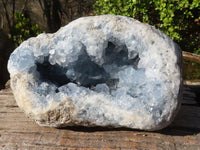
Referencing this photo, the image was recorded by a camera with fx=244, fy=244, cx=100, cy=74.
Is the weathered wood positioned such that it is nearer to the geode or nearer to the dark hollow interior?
the geode

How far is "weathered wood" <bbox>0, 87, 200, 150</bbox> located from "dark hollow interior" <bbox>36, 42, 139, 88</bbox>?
1.30 ft

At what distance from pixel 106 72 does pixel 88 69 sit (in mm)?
151

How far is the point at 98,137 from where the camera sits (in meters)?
1.87

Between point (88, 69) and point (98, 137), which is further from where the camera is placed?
point (88, 69)

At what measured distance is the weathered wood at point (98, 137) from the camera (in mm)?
1789

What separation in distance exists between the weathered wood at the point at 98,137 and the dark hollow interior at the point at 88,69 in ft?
1.30

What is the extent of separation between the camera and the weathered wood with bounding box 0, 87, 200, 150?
179 cm

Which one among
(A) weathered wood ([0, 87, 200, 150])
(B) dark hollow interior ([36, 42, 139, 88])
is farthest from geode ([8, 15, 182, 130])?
(A) weathered wood ([0, 87, 200, 150])

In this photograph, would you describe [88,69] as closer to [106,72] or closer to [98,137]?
[106,72]

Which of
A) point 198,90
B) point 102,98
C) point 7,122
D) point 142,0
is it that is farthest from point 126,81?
point 142,0

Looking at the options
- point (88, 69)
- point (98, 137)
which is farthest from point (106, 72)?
point (98, 137)

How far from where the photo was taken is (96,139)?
1.85 metres

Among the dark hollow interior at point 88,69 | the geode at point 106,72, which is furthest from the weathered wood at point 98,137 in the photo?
the dark hollow interior at point 88,69

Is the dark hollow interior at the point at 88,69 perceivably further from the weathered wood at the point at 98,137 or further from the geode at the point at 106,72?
the weathered wood at the point at 98,137
